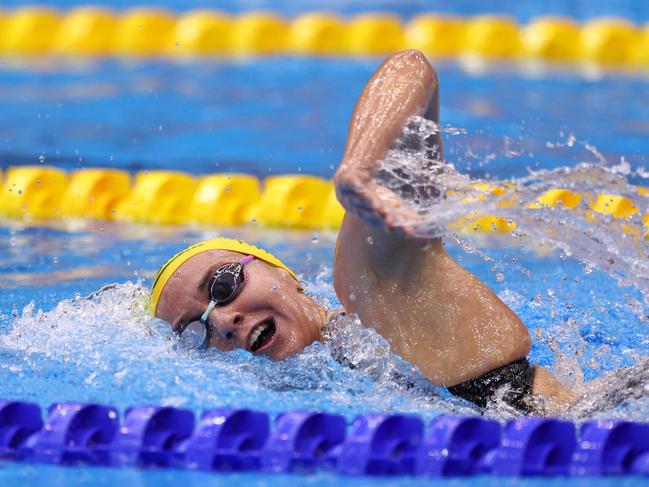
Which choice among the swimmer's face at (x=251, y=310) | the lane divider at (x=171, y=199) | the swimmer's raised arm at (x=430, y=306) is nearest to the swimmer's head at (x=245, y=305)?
the swimmer's face at (x=251, y=310)

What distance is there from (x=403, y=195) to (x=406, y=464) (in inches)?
21.1

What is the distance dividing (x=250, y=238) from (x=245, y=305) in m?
1.86

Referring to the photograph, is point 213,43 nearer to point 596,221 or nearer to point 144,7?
point 144,7

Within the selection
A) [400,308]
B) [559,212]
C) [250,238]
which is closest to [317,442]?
[400,308]

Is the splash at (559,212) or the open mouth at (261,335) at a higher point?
the splash at (559,212)

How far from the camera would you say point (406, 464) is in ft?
6.65

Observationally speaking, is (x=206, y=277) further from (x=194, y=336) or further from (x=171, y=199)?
(x=171, y=199)

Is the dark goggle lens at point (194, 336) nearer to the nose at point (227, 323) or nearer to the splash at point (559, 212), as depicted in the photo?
the nose at point (227, 323)

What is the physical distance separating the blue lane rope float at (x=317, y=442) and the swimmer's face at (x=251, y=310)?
0.29 m

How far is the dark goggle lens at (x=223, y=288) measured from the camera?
2.44m

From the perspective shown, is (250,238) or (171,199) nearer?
(250,238)

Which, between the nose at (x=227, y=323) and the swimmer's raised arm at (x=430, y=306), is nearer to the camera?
the swimmer's raised arm at (x=430, y=306)

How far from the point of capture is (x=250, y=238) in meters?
4.29

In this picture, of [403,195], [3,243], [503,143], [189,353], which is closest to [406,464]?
[403,195]
